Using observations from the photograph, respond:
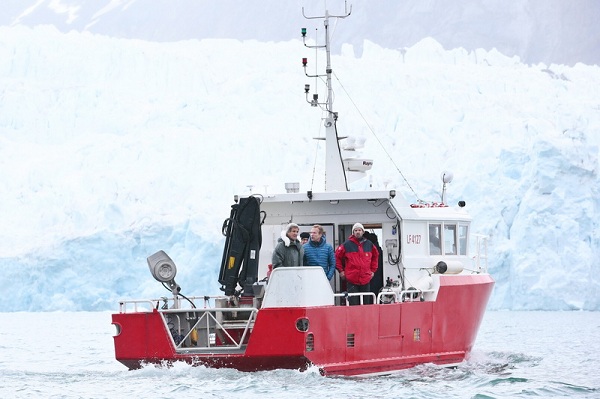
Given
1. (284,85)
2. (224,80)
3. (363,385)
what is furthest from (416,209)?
(224,80)

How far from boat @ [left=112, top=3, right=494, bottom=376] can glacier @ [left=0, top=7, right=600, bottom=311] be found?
41.7ft

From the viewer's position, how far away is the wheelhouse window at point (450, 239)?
12.8 metres

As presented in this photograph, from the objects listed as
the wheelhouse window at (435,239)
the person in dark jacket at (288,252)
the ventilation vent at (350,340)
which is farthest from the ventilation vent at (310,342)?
the wheelhouse window at (435,239)

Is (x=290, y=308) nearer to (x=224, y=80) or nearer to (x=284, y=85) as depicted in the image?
(x=284, y=85)

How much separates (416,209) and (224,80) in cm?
2197

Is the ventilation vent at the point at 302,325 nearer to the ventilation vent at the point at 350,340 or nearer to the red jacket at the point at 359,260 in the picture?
the ventilation vent at the point at 350,340

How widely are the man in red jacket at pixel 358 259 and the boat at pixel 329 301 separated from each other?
0.72 feet

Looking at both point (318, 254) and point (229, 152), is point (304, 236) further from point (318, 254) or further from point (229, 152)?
point (229, 152)

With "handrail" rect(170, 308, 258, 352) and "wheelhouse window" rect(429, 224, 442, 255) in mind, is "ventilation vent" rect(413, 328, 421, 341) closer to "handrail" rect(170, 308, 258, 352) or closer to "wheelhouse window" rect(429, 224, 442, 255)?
"wheelhouse window" rect(429, 224, 442, 255)

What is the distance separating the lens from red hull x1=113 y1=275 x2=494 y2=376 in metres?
9.76

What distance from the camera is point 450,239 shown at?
12.9m

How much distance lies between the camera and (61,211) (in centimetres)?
2856

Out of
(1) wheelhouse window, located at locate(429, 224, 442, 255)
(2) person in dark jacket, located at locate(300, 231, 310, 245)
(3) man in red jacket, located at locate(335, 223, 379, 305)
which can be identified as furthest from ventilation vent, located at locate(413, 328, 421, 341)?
(2) person in dark jacket, located at locate(300, 231, 310, 245)

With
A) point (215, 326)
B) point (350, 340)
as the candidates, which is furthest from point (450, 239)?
point (215, 326)
